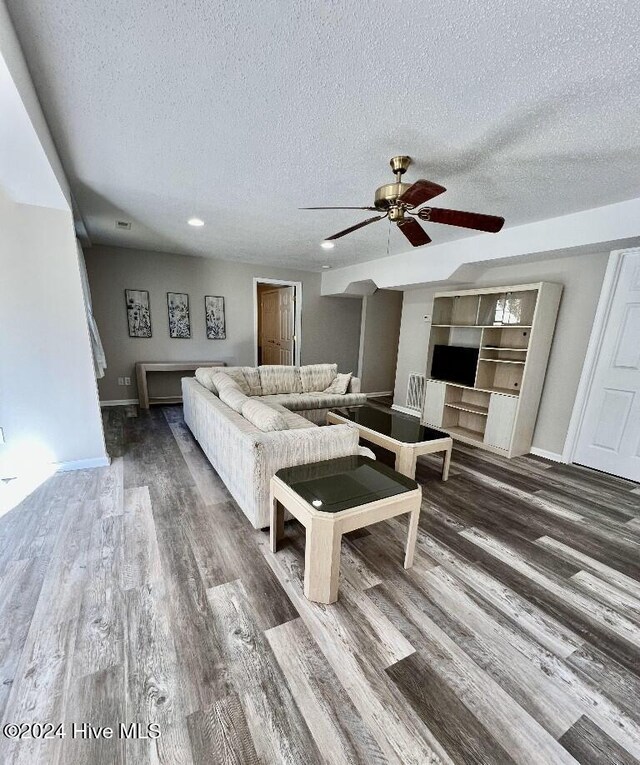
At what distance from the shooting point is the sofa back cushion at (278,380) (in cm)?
420

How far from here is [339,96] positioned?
146cm

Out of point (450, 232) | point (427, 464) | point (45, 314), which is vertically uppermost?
point (450, 232)

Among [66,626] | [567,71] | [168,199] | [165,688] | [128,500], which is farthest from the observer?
[168,199]

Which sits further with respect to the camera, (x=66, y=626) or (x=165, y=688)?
(x=66, y=626)

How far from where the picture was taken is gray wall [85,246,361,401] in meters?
4.55

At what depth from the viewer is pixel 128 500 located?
236 centimetres

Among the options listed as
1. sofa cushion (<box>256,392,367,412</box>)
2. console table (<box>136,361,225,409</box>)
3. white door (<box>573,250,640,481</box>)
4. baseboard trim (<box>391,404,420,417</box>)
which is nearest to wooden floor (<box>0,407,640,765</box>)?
white door (<box>573,250,640,481</box>)

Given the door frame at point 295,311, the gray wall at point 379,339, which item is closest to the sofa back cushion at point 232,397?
the door frame at point 295,311

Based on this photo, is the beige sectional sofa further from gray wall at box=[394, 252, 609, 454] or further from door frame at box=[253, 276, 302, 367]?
gray wall at box=[394, 252, 609, 454]

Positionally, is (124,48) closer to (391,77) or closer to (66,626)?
(391,77)

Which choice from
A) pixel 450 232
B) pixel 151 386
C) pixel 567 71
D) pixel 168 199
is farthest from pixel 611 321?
pixel 151 386

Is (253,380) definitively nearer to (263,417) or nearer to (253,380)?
(253,380)

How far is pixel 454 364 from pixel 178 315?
416cm

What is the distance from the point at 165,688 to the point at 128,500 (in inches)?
58.9
